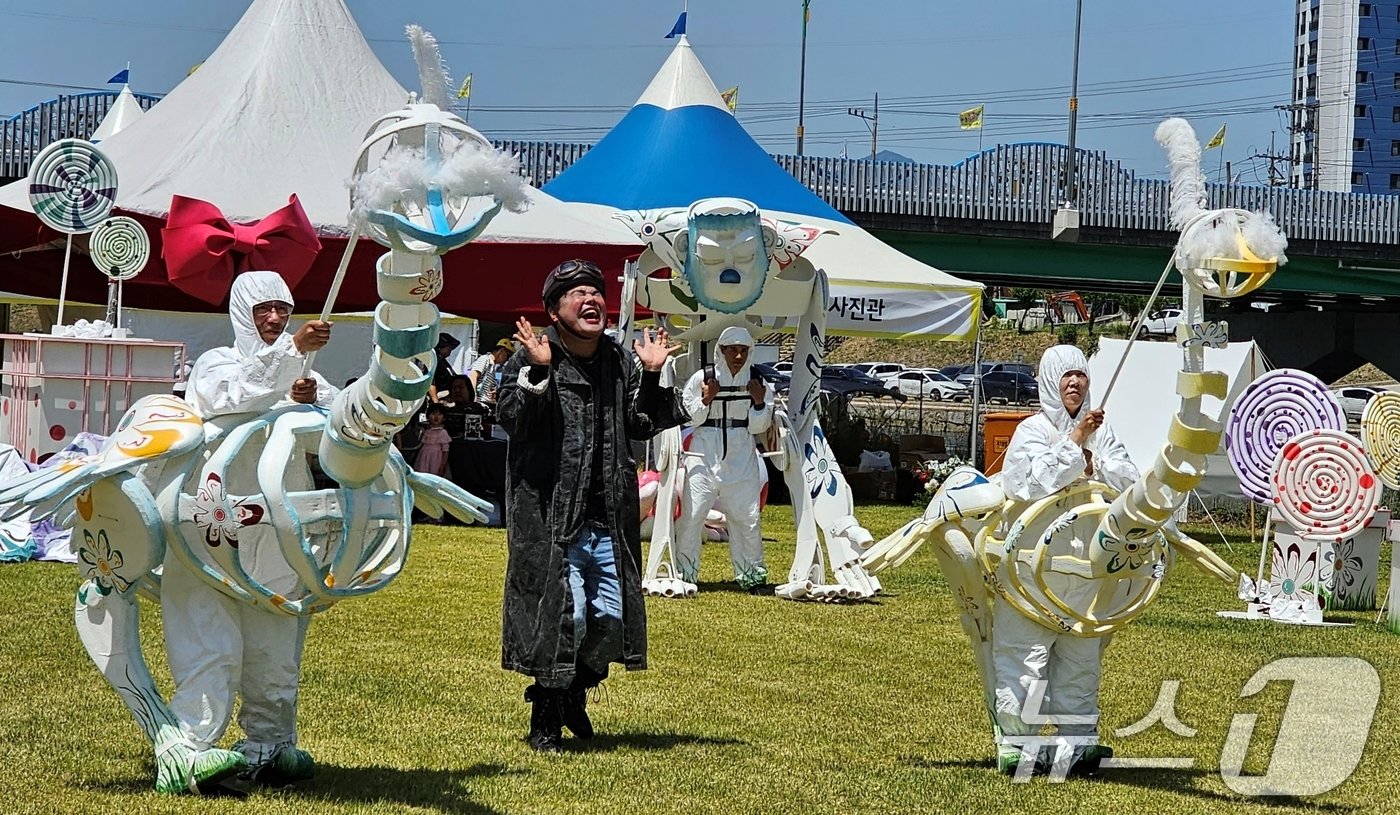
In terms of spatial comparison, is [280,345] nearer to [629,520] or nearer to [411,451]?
[629,520]

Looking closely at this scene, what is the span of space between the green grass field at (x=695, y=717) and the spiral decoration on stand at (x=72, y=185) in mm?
2448

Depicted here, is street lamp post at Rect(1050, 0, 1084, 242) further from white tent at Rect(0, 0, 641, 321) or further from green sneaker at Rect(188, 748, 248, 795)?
green sneaker at Rect(188, 748, 248, 795)

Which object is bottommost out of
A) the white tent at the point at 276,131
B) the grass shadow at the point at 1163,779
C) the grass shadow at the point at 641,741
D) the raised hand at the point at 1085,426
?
the grass shadow at the point at 641,741

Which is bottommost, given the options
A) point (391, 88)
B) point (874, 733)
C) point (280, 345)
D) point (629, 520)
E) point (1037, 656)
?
point (874, 733)

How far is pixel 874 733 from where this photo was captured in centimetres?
730

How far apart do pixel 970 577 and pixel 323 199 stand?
33.5 feet

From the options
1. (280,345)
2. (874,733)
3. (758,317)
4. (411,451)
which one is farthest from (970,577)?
(411,451)

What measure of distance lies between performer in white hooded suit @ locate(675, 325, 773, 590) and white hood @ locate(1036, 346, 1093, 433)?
477 cm

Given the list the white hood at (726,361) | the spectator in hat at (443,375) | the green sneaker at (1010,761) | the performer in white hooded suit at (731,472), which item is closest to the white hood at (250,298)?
the green sneaker at (1010,761)

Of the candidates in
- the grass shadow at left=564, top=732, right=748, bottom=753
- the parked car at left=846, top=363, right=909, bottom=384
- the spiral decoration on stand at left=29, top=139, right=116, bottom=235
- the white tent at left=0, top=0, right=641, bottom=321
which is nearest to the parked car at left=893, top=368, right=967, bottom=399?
the parked car at left=846, top=363, right=909, bottom=384

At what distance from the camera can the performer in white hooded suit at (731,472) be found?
38.1 feet

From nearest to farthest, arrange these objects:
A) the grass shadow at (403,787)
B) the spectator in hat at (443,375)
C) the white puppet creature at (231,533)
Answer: the white puppet creature at (231,533) < the grass shadow at (403,787) < the spectator in hat at (443,375)

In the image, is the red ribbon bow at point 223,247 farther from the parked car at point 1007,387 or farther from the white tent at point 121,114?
the parked car at point 1007,387

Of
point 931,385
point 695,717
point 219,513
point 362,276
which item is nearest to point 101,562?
point 219,513
